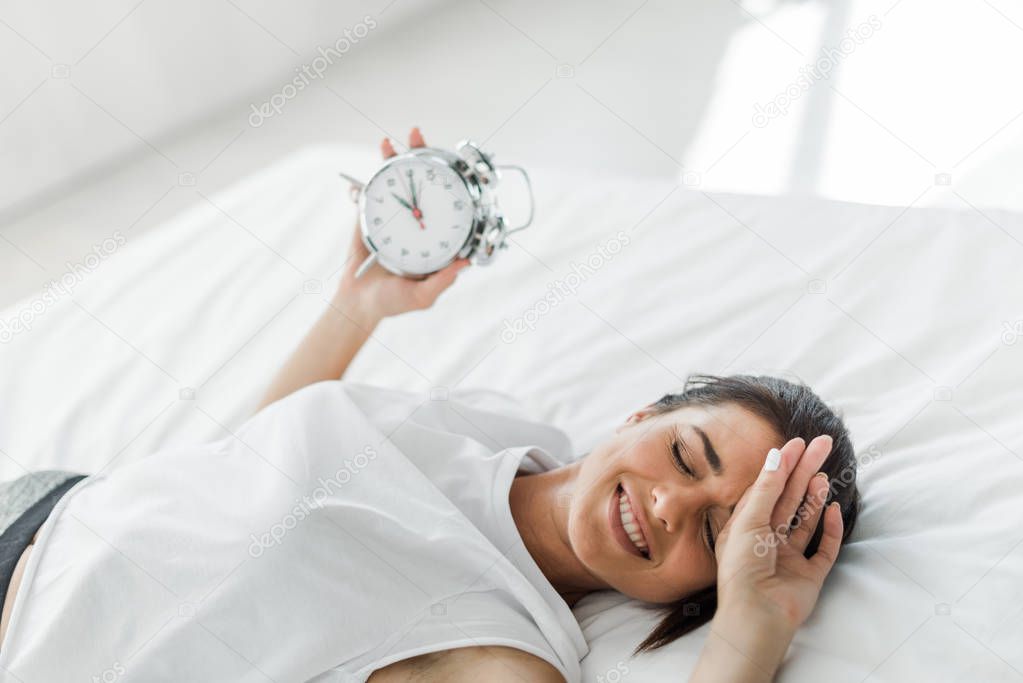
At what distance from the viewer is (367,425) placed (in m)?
1.40

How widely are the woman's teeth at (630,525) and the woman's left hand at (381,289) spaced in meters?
0.47

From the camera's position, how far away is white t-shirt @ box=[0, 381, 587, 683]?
120 cm

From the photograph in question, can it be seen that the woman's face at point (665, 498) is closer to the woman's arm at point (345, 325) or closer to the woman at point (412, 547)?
the woman at point (412, 547)

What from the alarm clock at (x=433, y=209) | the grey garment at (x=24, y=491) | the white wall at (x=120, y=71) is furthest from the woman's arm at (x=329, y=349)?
the white wall at (x=120, y=71)

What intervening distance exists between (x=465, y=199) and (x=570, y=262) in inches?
19.1

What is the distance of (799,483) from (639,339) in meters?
0.62

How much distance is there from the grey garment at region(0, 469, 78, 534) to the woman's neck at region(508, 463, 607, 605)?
63 cm

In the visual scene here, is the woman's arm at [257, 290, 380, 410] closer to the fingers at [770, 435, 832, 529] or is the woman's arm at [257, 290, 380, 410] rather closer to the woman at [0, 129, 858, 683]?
the woman at [0, 129, 858, 683]

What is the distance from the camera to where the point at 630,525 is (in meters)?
1.27

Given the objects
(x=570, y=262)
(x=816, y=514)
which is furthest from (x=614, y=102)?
(x=816, y=514)

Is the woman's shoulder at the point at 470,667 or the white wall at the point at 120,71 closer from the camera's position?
the woman's shoulder at the point at 470,667

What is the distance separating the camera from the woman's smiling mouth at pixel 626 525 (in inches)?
49.5

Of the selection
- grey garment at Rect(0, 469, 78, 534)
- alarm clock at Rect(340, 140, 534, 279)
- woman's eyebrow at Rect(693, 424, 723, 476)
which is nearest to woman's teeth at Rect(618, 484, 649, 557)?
woman's eyebrow at Rect(693, 424, 723, 476)

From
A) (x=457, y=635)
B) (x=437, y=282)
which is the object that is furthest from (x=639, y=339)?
(x=457, y=635)
